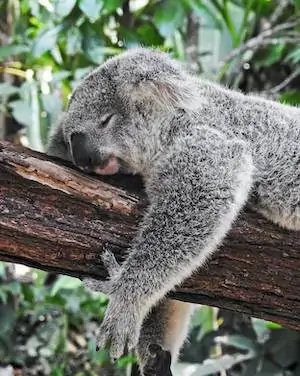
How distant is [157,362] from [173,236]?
2.23 feet

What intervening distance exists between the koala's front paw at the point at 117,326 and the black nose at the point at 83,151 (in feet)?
1.53

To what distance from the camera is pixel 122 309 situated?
191 centimetres

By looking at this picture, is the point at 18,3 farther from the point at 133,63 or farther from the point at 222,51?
the point at 133,63

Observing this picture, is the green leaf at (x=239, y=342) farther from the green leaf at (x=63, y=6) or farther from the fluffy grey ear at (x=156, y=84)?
the green leaf at (x=63, y=6)

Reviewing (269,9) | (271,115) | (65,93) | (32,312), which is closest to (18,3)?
(65,93)

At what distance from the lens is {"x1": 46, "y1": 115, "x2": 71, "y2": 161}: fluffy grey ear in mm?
2303

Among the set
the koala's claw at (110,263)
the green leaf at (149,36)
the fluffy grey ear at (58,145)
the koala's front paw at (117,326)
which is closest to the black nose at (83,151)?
the fluffy grey ear at (58,145)

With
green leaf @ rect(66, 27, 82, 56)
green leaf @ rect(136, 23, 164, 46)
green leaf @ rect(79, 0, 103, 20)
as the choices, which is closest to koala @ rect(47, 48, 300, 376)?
green leaf @ rect(79, 0, 103, 20)

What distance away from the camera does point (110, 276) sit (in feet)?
6.16

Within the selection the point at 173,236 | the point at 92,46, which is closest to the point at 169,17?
the point at 92,46

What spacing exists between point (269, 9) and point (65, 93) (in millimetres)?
1672

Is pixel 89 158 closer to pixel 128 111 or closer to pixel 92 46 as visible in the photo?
pixel 128 111

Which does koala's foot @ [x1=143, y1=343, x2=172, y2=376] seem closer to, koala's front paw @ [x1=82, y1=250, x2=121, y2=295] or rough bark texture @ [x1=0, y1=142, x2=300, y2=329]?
rough bark texture @ [x1=0, y1=142, x2=300, y2=329]

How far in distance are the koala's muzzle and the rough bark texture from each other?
0.18 feet
